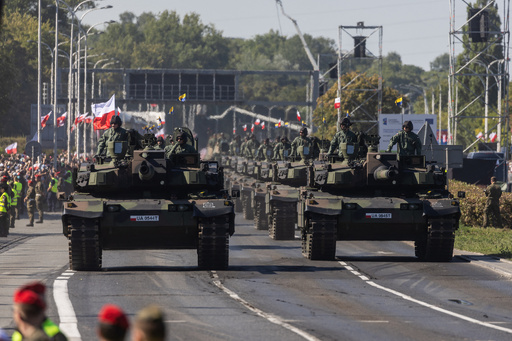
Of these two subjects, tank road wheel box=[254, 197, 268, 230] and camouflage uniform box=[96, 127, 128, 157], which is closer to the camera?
camouflage uniform box=[96, 127, 128, 157]

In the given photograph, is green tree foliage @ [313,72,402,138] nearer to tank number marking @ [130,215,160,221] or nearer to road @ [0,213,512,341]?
road @ [0,213,512,341]

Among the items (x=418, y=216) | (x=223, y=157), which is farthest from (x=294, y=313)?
(x=223, y=157)

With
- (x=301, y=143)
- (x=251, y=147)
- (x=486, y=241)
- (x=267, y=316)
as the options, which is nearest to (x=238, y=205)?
(x=251, y=147)

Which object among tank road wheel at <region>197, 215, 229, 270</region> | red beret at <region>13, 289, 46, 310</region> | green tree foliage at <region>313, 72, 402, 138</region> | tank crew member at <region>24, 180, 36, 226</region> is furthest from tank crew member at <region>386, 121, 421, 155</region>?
green tree foliage at <region>313, 72, 402, 138</region>

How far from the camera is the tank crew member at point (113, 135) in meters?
23.1

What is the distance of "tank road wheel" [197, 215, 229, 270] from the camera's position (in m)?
21.1

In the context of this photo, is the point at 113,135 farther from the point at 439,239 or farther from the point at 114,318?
the point at 114,318

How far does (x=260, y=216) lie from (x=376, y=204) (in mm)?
12087

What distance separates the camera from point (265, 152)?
1654 inches

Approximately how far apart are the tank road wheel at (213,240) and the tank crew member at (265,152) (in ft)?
66.1

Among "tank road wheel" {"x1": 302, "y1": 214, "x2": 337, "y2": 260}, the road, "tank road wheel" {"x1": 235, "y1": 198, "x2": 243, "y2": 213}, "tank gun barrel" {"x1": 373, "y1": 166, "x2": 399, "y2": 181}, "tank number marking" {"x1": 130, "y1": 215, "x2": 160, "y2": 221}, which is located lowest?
"tank road wheel" {"x1": 235, "y1": 198, "x2": 243, "y2": 213}

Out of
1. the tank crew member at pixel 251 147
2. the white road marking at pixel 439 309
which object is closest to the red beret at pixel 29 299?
the white road marking at pixel 439 309

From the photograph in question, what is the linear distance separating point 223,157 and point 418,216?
31829mm

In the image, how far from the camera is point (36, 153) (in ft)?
154
